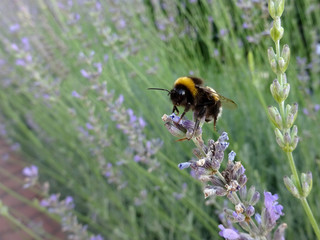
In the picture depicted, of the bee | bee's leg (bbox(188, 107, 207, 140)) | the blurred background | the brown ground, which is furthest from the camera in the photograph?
the brown ground

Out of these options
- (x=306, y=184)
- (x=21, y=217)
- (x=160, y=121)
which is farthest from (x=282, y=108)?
(x=21, y=217)

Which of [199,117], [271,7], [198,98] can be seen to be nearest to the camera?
[271,7]

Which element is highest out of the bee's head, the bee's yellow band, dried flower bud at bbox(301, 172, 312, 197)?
the bee's yellow band

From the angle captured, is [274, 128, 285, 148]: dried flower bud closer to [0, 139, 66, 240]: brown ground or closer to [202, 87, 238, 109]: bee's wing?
[202, 87, 238, 109]: bee's wing

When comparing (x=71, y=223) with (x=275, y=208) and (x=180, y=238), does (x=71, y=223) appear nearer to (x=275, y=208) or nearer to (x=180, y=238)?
(x=180, y=238)

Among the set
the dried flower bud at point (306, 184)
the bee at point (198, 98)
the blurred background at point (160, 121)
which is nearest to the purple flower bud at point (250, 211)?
the dried flower bud at point (306, 184)

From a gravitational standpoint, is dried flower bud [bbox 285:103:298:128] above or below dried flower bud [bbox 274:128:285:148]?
above

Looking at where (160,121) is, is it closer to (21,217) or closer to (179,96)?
(179,96)

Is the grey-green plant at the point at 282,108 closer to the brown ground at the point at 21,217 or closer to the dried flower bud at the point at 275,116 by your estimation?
the dried flower bud at the point at 275,116

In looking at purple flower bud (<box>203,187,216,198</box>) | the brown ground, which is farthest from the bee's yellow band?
the brown ground

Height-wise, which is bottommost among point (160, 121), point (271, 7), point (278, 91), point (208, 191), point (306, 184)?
point (208, 191)

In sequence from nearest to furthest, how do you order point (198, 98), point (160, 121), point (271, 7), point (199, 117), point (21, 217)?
point (271, 7), point (199, 117), point (198, 98), point (160, 121), point (21, 217)

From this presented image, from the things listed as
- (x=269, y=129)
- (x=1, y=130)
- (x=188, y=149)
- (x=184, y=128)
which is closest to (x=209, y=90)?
(x=184, y=128)
